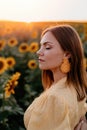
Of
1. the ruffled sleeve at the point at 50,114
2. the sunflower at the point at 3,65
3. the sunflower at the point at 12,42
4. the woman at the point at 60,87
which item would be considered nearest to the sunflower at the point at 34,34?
the sunflower at the point at 12,42

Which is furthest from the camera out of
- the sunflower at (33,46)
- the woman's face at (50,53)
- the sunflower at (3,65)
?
the sunflower at (33,46)

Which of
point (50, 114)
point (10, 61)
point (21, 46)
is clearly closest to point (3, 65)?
point (10, 61)

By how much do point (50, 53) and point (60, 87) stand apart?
14 cm

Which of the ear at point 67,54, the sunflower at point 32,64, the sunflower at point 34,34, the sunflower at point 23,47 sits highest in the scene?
the ear at point 67,54

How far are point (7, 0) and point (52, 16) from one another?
35cm

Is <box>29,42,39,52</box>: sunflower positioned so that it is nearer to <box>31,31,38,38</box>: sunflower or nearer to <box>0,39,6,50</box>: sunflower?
<box>31,31,38,38</box>: sunflower

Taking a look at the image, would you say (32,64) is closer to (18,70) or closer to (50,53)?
(18,70)

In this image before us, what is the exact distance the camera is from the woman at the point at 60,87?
1206 millimetres

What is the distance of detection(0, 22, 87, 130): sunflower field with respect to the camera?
8.13 feet

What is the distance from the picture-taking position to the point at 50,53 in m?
1.31

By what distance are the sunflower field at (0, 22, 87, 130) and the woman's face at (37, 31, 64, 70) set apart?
115 centimetres

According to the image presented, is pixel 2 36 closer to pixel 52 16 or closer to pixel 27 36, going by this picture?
pixel 27 36

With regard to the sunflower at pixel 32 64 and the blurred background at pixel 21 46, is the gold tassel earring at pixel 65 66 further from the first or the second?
the sunflower at pixel 32 64

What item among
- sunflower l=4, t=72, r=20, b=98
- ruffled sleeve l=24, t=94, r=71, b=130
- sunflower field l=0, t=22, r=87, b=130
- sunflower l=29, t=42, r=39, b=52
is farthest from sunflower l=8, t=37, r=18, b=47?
ruffled sleeve l=24, t=94, r=71, b=130
